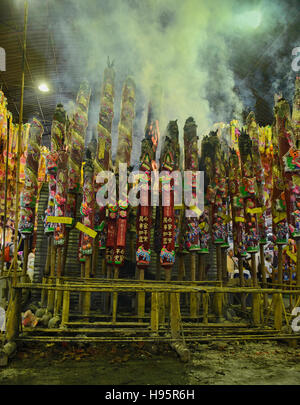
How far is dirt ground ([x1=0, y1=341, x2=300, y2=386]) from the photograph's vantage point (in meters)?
2.75

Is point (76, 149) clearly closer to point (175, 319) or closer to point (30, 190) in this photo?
point (30, 190)

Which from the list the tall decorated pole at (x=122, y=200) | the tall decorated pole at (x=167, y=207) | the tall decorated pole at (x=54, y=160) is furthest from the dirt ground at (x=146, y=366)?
the tall decorated pole at (x=54, y=160)

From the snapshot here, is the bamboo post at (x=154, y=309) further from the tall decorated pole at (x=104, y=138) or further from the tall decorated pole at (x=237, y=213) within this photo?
the tall decorated pole at (x=237, y=213)

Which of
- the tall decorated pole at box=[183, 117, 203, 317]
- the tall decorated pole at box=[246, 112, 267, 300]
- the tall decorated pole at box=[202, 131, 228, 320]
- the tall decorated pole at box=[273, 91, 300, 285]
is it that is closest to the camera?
the tall decorated pole at box=[273, 91, 300, 285]

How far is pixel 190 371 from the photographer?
3.01m

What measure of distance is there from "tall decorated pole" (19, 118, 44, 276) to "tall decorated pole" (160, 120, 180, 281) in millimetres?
2432

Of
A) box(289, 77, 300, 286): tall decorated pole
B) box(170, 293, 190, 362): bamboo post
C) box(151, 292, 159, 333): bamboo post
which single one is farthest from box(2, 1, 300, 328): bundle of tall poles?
box(170, 293, 190, 362): bamboo post

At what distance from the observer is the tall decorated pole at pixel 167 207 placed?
16.2 ft

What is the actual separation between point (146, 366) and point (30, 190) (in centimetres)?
381

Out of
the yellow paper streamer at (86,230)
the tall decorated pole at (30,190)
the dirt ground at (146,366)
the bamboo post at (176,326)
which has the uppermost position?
the tall decorated pole at (30,190)

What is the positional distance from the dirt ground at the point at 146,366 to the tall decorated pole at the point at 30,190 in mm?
2356

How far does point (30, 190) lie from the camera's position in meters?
5.54

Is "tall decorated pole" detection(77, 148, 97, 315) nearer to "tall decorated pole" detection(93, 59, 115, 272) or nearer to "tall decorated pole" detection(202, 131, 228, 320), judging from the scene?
"tall decorated pole" detection(93, 59, 115, 272)
